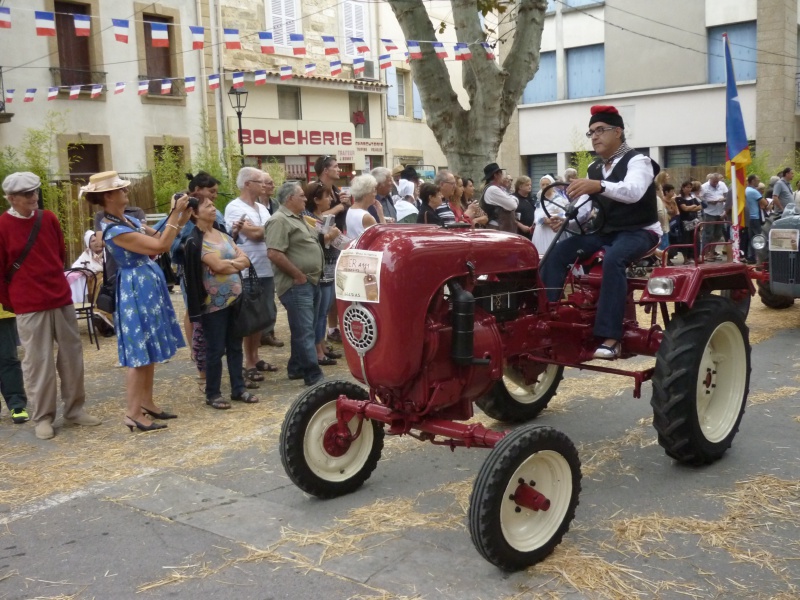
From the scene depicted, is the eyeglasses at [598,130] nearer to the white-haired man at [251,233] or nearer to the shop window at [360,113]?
the white-haired man at [251,233]

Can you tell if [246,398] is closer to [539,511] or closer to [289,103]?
[539,511]

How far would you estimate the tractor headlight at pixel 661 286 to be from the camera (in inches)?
174

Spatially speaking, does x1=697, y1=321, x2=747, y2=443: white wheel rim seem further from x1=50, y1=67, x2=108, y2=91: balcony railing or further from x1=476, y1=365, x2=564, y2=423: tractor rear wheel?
x1=50, y1=67, x2=108, y2=91: balcony railing

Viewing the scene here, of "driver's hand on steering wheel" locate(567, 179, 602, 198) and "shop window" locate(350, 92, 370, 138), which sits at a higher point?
"shop window" locate(350, 92, 370, 138)

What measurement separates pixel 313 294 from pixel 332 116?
21.9m

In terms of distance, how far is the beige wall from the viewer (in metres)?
26.8

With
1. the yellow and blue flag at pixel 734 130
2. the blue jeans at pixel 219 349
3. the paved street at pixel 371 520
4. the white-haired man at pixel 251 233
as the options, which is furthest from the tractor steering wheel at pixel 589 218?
the yellow and blue flag at pixel 734 130

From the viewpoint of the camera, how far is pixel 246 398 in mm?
6441

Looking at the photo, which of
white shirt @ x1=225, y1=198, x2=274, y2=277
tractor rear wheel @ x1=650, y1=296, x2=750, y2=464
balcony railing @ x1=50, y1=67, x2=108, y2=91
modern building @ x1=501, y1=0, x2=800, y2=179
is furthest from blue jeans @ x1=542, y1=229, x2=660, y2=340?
modern building @ x1=501, y1=0, x2=800, y2=179

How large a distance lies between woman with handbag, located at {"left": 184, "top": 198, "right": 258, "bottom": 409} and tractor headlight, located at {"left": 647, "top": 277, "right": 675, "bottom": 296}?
123 inches

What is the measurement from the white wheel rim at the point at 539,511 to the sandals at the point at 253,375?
395 centimetres

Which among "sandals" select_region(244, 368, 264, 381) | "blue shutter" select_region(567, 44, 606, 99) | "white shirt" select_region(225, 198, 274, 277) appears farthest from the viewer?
"blue shutter" select_region(567, 44, 606, 99)

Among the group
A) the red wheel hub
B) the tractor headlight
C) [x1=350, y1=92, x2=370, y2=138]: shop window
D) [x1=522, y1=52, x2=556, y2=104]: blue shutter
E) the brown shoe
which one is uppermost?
[x1=522, y1=52, x2=556, y2=104]: blue shutter

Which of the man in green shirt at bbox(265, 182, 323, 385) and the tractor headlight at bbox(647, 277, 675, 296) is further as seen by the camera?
the man in green shirt at bbox(265, 182, 323, 385)
